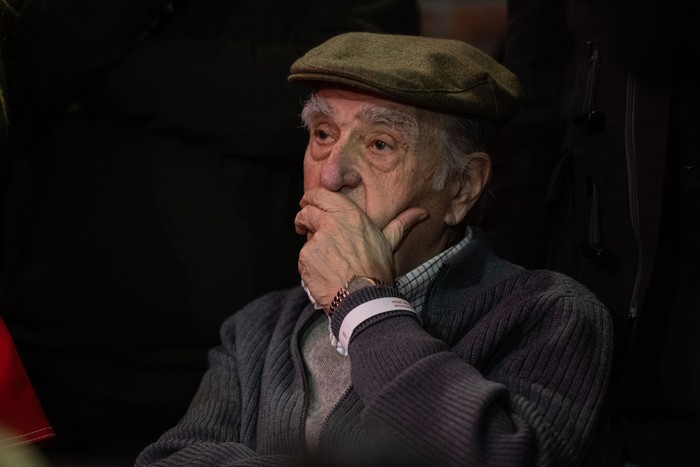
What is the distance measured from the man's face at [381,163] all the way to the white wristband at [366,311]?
22 centimetres

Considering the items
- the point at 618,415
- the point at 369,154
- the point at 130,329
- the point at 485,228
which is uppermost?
the point at 369,154

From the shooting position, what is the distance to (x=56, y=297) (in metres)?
2.36

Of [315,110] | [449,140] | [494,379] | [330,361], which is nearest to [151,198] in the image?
[315,110]

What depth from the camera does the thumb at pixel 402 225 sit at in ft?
6.15

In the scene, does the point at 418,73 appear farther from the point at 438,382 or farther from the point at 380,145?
the point at 438,382

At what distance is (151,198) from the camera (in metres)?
2.34

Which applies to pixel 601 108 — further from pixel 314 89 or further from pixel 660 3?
pixel 314 89

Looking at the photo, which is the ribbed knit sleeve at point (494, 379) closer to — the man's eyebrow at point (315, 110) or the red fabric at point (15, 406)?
the man's eyebrow at point (315, 110)

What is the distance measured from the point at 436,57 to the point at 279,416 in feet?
2.38

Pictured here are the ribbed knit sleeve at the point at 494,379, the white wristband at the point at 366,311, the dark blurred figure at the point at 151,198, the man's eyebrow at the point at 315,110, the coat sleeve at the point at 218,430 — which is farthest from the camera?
the dark blurred figure at the point at 151,198

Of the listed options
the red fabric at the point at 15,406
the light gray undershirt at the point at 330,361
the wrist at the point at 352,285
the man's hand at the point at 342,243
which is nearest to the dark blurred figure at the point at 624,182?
A: the light gray undershirt at the point at 330,361

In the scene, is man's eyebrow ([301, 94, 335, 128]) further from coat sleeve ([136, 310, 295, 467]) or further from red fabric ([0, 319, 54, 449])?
red fabric ([0, 319, 54, 449])

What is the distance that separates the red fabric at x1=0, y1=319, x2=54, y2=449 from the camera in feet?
6.08

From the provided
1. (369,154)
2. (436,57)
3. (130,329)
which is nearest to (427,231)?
(369,154)
